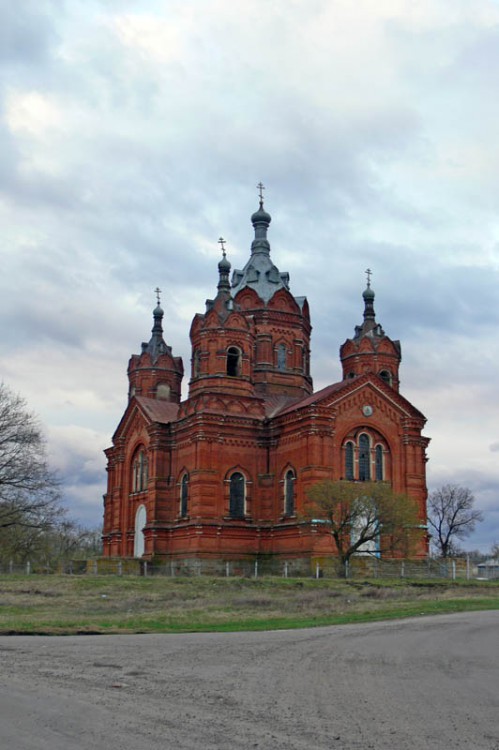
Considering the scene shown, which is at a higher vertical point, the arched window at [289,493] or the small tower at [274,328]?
the small tower at [274,328]

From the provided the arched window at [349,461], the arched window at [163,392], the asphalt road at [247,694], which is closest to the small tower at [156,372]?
the arched window at [163,392]

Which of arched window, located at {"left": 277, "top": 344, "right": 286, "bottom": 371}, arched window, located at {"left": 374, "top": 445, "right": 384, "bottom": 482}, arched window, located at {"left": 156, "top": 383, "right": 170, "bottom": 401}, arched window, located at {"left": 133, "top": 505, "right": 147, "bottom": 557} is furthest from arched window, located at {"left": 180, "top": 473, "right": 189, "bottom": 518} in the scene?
arched window, located at {"left": 156, "top": 383, "right": 170, "bottom": 401}

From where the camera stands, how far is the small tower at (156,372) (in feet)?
212

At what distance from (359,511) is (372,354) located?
16.7 m

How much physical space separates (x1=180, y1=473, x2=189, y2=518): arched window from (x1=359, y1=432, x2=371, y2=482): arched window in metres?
10.3

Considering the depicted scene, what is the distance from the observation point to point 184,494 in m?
52.8

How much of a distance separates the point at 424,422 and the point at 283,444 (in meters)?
8.91

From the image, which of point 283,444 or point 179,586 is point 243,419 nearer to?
Result: point 283,444

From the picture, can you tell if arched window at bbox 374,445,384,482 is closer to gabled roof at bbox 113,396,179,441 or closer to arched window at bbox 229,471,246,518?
arched window at bbox 229,471,246,518

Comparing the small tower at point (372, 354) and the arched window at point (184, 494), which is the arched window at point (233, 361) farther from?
the small tower at point (372, 354)

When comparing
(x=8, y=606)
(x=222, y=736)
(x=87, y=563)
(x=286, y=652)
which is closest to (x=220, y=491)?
(x=87, y=563)

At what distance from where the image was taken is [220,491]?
5084 cm

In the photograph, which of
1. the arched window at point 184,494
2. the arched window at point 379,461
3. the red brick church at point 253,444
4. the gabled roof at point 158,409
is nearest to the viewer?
the red brick church at point 253,444

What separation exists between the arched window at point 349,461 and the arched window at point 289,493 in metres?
3.13
